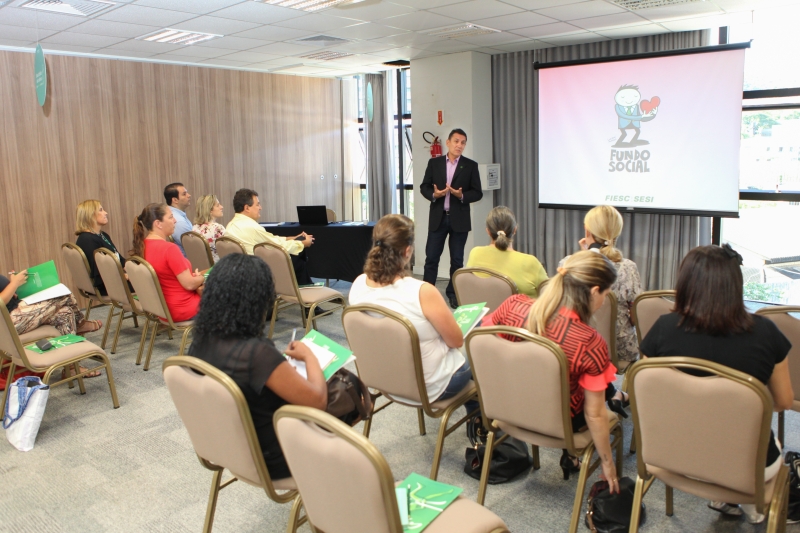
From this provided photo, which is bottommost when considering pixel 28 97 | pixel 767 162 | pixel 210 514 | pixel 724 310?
pixel 210 514

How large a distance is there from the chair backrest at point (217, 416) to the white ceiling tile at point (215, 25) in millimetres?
3888

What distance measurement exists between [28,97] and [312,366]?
5.71 meters

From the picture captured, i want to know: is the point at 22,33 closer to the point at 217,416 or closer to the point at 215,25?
the point at 215,25

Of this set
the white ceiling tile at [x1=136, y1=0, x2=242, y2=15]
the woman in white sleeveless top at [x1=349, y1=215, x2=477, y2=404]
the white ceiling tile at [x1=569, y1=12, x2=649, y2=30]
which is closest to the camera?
the woman in white sleeveless top at [x1=349, y1=215, x2=477, y2=404]

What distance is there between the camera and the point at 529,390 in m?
2.25

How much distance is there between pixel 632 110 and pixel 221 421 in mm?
5402

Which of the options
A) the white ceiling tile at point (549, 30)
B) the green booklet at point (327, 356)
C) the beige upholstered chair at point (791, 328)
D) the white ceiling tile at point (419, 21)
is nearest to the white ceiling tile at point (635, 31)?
the white ceiling tile at point (549, 30)

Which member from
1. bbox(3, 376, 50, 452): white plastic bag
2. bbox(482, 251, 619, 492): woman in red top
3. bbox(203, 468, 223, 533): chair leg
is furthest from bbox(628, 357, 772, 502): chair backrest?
bbox(3, 376, 50, 452): white plastic bag

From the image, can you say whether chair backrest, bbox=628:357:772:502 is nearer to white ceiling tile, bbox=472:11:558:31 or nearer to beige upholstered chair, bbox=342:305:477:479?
beige upholstered chair, bbox=342:305:477:479

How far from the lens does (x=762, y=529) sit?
2416mm

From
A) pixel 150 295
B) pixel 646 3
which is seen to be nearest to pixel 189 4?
pixel 150 295

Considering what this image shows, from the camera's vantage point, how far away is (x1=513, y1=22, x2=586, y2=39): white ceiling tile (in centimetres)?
572

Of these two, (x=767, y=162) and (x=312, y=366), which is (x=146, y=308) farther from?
(x=767, y=162)

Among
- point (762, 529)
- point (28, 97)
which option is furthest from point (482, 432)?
point (28, 97)
